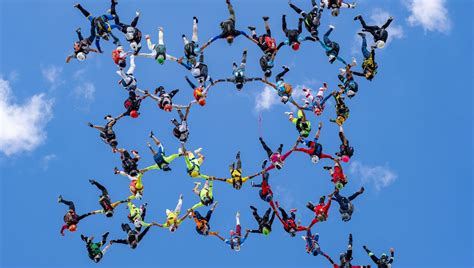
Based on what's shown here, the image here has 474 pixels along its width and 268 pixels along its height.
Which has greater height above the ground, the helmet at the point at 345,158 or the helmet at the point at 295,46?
the helmet at the point at 295,46

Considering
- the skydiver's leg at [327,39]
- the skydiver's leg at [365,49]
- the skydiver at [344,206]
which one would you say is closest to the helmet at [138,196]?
the skydiver at [344,206]

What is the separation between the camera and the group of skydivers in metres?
34.5

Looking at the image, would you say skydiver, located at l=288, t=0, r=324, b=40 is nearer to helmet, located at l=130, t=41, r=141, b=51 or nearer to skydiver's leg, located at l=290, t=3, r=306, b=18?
skydiver's leg, located at l=290, t=3, r=306, b=18

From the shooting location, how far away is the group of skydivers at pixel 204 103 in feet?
113

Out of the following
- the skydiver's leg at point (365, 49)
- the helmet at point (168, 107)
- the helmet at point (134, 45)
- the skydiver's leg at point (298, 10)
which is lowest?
the helmet at point (168, 107)

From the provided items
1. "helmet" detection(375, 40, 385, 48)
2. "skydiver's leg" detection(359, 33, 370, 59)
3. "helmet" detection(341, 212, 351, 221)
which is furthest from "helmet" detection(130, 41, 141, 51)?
"helmet" detection(341, 212, 351, 221)

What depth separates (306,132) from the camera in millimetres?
35469

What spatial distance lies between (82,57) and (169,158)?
4368 millimetres

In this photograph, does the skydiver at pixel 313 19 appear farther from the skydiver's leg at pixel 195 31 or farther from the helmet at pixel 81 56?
the helmet at pixel 81 56

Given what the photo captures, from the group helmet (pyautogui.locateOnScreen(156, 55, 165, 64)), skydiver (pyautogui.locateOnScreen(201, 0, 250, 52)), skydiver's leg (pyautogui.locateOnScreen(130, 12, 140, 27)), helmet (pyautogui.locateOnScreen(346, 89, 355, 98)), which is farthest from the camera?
helmet (pyautogui.locateOnScreen(346, 89, 355, 98))

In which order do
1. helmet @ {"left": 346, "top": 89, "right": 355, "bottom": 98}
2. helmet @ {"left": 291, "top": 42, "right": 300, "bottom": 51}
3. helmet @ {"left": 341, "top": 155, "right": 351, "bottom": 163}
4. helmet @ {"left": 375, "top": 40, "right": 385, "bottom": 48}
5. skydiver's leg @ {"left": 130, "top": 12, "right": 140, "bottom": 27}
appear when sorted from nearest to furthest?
skydiver's leg @ {"left": 130, "top": 12, "right": 140, "bottom": 27} < helmet @ {"left": 291, "top": 42, "right": 300, "bottom": 51} < helmet @ {"left": 375, "top": 40, "right": 385, "bottom": 48} < helmet @ {"left": 341, "top": 155, "right": 351, "bottom": 163} < helmet @ {"left": 346, "top": 89, "right": 355, "bottom": 98}

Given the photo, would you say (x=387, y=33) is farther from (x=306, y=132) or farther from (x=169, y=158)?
(x=169, y=158)

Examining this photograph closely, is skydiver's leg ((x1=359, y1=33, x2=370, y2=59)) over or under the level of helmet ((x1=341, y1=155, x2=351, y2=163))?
over

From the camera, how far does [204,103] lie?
34.5 metres
